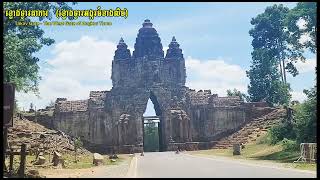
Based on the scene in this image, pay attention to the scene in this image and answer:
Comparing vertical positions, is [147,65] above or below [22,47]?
above

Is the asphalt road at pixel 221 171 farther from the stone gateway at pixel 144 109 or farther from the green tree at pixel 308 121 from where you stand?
the stone gateway at pixel 144 109

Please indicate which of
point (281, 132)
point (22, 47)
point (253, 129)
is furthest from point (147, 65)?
point (22, 47)

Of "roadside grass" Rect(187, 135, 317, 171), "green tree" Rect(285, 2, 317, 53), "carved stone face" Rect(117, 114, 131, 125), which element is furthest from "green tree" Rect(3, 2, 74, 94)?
"carved stone face" Rect(117, 114, 131, 125)

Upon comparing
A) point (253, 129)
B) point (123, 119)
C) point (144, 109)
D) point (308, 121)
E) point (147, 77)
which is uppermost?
point (147, 77)

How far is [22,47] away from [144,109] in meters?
32.0

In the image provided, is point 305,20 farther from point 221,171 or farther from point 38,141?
point 38,141

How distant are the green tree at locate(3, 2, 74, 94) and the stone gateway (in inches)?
1076

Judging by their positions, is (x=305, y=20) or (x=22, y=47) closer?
(x=22, y=47)

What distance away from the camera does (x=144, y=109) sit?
4919 centimetres

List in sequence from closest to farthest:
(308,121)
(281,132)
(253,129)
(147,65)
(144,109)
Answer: (308,121), (281,132), (253,129), (144,109), (147,65)

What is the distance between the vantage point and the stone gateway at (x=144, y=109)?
48031mm

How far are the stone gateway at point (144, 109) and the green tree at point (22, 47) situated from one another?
27325 millimetres

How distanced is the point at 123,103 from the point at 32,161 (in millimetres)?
26176

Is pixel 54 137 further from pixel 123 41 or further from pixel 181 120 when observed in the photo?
pixel 123 41
